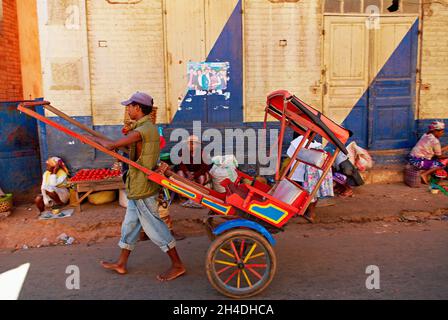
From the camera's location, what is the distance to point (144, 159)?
414cm

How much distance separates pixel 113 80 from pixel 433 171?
19.4 ft

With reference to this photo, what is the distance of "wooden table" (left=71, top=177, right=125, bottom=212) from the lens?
21.4 ft

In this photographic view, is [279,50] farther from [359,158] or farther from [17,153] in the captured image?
[17,153]

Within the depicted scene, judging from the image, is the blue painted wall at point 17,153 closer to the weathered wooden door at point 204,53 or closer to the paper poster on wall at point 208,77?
the weathered wooden door at point 204,53

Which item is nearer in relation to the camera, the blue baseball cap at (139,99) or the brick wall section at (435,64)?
the blue baseball cap at (139,99)

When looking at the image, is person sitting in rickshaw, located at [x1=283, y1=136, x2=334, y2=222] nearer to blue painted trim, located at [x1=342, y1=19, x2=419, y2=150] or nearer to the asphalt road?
the asphalt road

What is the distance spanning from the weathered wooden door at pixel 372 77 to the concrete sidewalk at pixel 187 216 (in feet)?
4.15

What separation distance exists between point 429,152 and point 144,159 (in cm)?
570

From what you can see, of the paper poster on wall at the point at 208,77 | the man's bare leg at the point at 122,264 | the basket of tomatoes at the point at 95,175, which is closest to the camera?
the man's bare leg at the point at 122,264

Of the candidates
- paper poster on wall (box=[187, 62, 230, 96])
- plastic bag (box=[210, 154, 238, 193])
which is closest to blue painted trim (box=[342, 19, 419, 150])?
paper poster on wall (box=[187, 62, 230, 96])

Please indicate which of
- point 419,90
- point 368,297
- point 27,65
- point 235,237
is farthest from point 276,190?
point 27,65

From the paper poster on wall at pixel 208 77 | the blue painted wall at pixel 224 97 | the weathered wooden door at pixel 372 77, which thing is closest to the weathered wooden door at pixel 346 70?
the weathered wooden door at pixel 372 77

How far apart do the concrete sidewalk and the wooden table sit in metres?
0.23

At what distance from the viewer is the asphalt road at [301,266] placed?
4.06m
